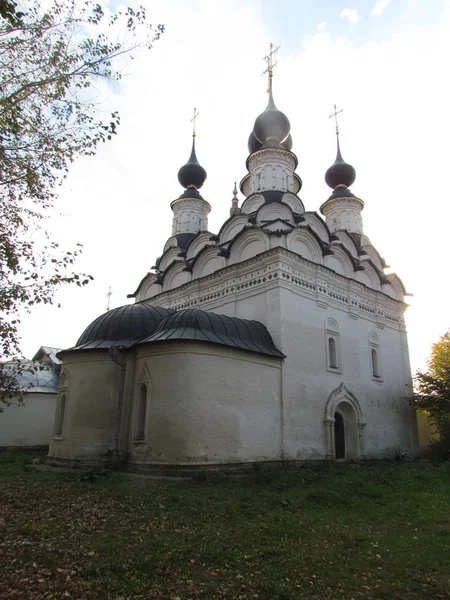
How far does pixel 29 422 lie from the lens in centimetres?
1611

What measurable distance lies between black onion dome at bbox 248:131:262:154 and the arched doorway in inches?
390

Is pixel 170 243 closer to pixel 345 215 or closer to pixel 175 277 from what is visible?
pixel 175 277

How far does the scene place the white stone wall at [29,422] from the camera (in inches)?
619

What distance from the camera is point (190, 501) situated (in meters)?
6.62

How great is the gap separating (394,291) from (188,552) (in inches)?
562

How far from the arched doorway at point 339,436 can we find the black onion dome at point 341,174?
986 centimetres

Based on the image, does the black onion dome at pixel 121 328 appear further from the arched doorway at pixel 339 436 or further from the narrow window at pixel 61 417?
the arched doorway at pixel 339 436

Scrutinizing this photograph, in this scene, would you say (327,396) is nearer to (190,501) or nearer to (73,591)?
(190,501)

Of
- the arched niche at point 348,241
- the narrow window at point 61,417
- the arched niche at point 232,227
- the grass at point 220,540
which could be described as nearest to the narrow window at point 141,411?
the grass at point 220,540

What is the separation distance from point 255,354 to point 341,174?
11.0 meters

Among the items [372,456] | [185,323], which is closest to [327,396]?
[372,456]

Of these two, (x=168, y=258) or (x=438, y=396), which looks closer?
(x=438, y=396)

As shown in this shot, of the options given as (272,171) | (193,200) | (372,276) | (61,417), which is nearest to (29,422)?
(61,417)

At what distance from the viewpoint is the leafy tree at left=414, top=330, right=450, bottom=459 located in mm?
14406
